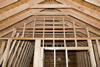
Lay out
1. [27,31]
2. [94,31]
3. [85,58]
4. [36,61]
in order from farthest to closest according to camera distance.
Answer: [85,58] → [27,31] → [94,31] → [36,61]

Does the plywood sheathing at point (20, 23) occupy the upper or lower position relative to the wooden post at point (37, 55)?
upper

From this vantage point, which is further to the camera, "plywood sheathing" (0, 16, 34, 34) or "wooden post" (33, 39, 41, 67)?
"plywood sheathing" (0, 16, 34, 34)

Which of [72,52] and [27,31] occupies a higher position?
[27,31]

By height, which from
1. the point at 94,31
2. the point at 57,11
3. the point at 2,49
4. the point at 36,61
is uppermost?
the point at 57,11

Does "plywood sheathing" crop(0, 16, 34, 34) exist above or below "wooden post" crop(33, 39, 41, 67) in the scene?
above

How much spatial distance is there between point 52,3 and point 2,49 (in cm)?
310

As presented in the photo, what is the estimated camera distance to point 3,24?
347 centimetres

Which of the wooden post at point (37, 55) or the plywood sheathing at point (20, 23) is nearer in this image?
the wooden post at point (37, 55)

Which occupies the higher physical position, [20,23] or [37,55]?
[20,23]

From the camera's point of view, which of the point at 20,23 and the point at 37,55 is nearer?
the point at 37,55

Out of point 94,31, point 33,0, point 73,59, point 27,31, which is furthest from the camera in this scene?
point 73,59

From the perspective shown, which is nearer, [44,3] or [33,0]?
[33,0]

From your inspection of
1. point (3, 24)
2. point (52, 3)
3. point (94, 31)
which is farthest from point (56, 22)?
point (3, 24)

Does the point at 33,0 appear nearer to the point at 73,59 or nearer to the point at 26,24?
the point at 26,24
